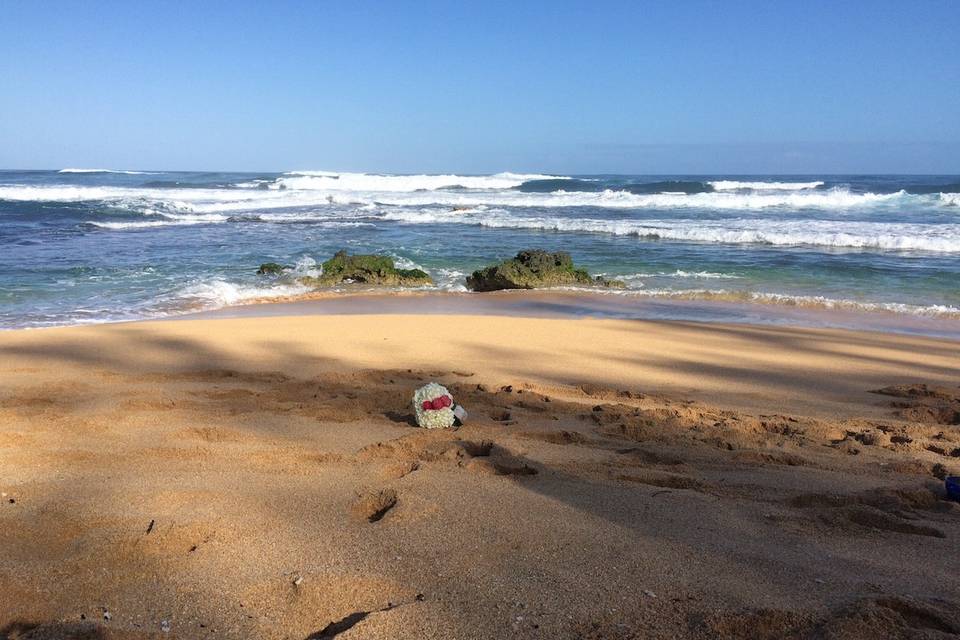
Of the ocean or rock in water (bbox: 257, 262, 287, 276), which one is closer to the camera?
the ocean

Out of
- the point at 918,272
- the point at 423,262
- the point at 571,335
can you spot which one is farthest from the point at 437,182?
the point at 571,335

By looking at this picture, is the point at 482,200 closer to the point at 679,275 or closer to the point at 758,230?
the point at 758,230

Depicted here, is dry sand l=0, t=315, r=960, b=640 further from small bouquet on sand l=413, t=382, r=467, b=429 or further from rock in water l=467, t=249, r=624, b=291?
rock in water l=467, t=249, r=624, b=291

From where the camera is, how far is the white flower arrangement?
431 centimetres

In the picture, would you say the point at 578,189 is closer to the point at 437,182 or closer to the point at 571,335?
the point at 437,182

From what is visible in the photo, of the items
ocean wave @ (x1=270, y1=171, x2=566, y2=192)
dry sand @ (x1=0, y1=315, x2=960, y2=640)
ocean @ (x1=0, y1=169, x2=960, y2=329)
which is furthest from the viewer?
ocean wave @ (x1=270, y1=171, x2=566, y2=192)

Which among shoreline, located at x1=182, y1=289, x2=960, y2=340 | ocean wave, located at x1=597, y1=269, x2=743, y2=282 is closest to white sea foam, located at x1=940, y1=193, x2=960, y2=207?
ocean wave, located at x1=597, y1=269, x2=743, y2=282

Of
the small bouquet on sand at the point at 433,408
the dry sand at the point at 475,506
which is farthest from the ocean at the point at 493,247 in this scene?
the small bouquet on sand at the point at 433,408

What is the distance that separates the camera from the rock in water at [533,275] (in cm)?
1301

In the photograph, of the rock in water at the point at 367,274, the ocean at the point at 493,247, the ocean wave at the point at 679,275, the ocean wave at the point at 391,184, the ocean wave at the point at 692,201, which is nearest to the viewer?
the ocean at the point at 493,247

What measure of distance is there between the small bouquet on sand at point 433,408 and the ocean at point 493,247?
680 cm

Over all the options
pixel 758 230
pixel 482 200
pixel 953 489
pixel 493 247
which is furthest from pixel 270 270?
pixel 482 200

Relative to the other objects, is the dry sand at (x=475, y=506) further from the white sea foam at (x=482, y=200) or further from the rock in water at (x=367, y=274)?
the white sea foam at (x=482, y=200)

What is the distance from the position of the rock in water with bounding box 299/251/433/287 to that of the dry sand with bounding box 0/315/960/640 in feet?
23.9
